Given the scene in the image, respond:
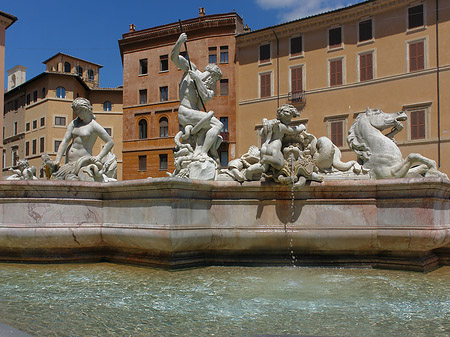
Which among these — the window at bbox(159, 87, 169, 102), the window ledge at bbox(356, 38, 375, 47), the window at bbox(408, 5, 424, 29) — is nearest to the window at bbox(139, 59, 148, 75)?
the window at bbox(159, 87, 169, 102)

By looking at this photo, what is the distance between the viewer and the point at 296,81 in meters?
33.5

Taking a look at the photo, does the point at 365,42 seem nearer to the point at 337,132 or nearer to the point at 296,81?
the point at 296,81

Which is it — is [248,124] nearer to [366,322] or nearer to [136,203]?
[136,203]

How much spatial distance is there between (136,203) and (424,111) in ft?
82.1

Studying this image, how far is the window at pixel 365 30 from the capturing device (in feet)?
100

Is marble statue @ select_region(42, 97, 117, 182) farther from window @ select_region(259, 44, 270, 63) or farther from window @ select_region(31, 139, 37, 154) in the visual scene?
window @ select_region(31, 139, 37, 154)

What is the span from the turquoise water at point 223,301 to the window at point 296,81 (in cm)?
2805

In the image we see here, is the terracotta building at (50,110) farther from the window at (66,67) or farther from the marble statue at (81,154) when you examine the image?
the marble statue at (81,154)

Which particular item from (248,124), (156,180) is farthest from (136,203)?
(248,124)

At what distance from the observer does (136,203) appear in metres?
6.32

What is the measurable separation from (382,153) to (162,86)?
1398 inches

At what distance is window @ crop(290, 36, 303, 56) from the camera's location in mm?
33438

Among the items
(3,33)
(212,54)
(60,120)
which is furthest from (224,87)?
(60,120)

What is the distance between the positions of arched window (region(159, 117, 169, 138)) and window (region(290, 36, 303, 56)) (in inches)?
499
